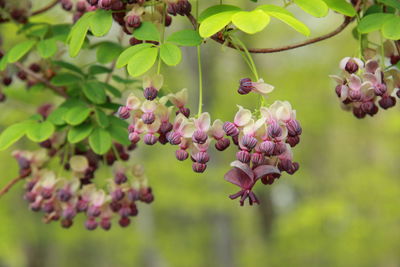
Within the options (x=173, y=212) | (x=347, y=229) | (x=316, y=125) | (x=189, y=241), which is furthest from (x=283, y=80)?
(x=173, y=212)

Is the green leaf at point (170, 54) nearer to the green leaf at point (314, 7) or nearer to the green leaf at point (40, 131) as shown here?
the green leaf at point (314, 7)

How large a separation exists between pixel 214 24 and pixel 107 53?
0.73 meters

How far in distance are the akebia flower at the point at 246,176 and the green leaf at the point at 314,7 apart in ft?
1.29

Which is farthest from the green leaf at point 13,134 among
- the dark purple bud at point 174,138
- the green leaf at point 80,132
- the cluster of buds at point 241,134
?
the dark purple bud at point 174,138

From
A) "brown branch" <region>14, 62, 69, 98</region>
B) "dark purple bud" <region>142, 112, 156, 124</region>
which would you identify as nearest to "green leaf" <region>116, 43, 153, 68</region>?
"dark purple bud" <region>142, 112, 156, 124</region>

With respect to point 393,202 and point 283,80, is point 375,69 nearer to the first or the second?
point 393,202

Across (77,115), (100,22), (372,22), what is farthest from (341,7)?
(77,115)

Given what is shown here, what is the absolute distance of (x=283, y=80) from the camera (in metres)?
10.3

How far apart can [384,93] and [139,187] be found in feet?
3.05

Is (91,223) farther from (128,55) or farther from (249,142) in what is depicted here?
(249,142)

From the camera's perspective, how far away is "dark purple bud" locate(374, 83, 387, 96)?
5.01ft

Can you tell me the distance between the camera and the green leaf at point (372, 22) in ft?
4.96

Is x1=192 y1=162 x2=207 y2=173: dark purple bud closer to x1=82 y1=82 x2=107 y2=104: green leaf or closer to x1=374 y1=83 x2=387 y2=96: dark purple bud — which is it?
x1=374 y1=83 x2=387 y2=96: dark purple bud

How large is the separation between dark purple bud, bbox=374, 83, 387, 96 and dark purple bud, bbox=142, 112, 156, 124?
25.0 inches
